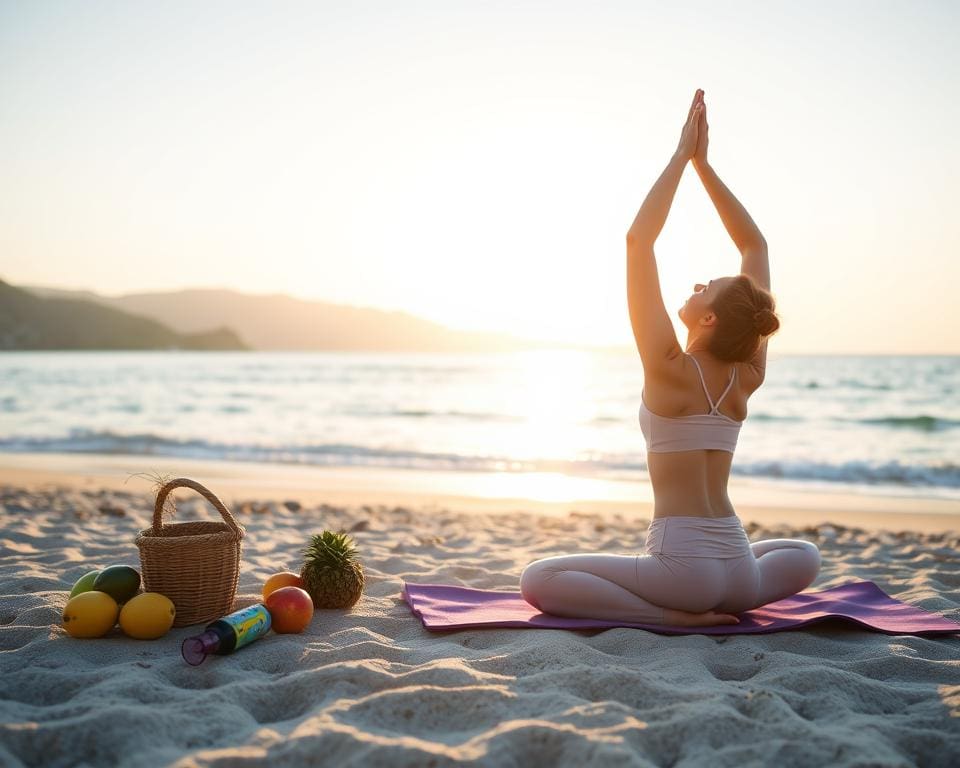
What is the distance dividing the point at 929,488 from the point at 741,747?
33.7 ft

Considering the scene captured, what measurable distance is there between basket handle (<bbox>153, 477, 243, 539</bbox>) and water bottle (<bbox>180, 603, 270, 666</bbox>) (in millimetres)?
435

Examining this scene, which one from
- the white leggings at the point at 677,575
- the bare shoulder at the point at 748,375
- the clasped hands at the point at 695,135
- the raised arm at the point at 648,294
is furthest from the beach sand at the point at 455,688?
the clasped hands at the point at 695,135

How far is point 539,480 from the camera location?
35.4ft

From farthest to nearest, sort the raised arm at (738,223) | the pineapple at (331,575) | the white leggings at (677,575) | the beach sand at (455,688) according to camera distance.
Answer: the pineapple at (331,575) < the raised arm at (738,223) < the white leggings at (677,575) < the beach sand at (455,688)

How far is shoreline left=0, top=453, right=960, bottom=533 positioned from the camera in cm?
817

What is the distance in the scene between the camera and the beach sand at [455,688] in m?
2.34

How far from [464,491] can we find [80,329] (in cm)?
6964

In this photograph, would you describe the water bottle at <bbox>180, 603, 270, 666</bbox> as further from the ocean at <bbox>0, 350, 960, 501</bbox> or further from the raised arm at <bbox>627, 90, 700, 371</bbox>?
the ocean at <bbox>0, 350, 960, 501</bbox>

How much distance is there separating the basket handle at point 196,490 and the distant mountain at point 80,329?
69361 mm

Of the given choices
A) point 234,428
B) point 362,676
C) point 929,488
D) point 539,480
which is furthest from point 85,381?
point 362,676

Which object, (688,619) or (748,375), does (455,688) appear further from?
(748,375)

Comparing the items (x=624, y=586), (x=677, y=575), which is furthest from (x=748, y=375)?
(x=624, y=586)

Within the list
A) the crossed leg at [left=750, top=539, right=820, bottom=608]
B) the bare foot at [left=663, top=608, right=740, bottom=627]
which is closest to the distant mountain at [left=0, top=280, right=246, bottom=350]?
the bare foot at [left=663, top=608, right=740, bottom=627]

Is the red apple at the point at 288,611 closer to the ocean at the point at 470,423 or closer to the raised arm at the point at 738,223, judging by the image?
the raised arm at the point at 738,223
